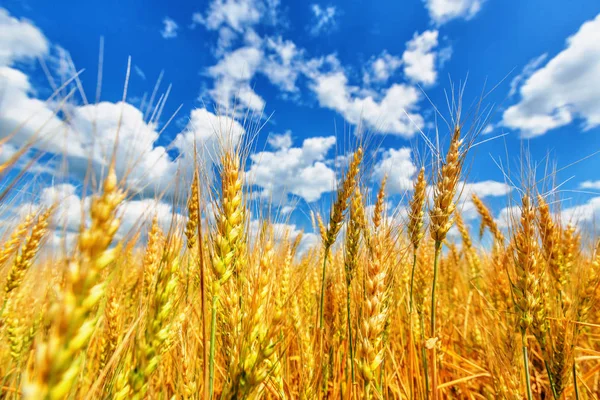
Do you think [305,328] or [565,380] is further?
[305,328]

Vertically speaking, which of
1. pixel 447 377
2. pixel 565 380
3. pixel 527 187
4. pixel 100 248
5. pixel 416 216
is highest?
pixel 527 187

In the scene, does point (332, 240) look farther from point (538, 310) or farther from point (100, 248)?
point (100, 248)

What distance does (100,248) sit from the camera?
2.50 feet

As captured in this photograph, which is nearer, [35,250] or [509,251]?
[509,251]

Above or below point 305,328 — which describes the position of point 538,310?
above

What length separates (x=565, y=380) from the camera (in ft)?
6.37

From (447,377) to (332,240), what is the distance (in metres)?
1.77

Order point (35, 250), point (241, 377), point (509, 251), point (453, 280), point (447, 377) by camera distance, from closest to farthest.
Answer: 1. point (241, 377)
2. point (509, 251)
3. point (35, 250)
4. point (447, 377)
5. point (453, 280)

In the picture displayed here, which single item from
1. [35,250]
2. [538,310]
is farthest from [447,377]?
[35,250]

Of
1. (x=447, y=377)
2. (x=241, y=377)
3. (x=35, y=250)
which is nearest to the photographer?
(x=241, y=377)

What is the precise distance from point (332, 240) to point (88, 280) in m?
2.13

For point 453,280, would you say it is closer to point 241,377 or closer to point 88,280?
point 241,377

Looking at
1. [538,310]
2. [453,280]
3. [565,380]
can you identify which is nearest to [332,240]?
[538,310]

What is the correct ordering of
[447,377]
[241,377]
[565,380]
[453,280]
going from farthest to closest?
[453,280] < [447,377] < [565,380] < [241,377]
